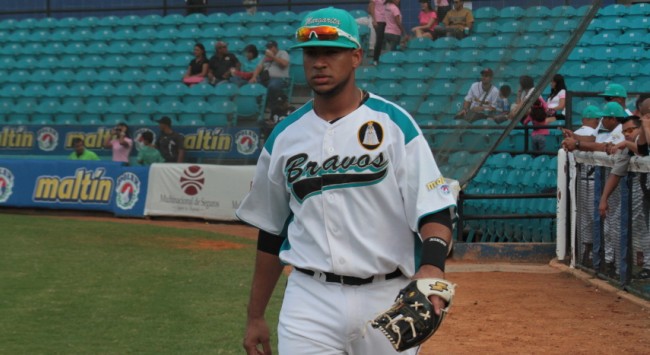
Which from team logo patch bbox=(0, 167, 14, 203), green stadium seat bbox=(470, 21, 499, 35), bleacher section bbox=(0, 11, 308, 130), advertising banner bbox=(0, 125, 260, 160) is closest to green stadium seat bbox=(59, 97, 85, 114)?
bleacher section bbox=(0, 11, 308, 130)

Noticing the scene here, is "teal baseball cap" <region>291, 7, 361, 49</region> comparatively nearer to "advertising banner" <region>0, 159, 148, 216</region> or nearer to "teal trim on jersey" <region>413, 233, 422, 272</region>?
"teal trim on jersey" <region>413, 233, 422, 272</region>

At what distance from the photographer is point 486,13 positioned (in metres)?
16.6

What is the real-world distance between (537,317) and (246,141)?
9885mm

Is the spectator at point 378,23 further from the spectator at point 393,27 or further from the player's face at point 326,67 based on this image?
the player's face at point 326,67

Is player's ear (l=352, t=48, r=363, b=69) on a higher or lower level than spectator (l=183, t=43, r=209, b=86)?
lower

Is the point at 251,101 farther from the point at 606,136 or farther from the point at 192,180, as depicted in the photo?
the point at 606,136

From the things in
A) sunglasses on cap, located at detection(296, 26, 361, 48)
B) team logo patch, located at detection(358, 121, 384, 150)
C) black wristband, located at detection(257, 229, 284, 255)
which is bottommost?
black wristband, located at detection(257, 229, 284, 255)

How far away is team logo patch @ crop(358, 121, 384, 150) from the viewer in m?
3.90

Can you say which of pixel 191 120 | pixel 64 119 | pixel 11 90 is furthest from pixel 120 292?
pixel 11 90

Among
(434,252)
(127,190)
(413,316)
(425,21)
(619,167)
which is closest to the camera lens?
(413,316)

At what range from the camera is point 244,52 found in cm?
2122

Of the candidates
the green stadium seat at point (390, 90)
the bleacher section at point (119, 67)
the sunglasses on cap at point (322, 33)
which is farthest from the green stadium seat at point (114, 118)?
the sunglasses on cap at point (322, 33)

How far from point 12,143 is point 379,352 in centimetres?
1889

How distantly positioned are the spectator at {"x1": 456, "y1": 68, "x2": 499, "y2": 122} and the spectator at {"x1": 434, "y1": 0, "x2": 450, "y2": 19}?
1855 millimetres
